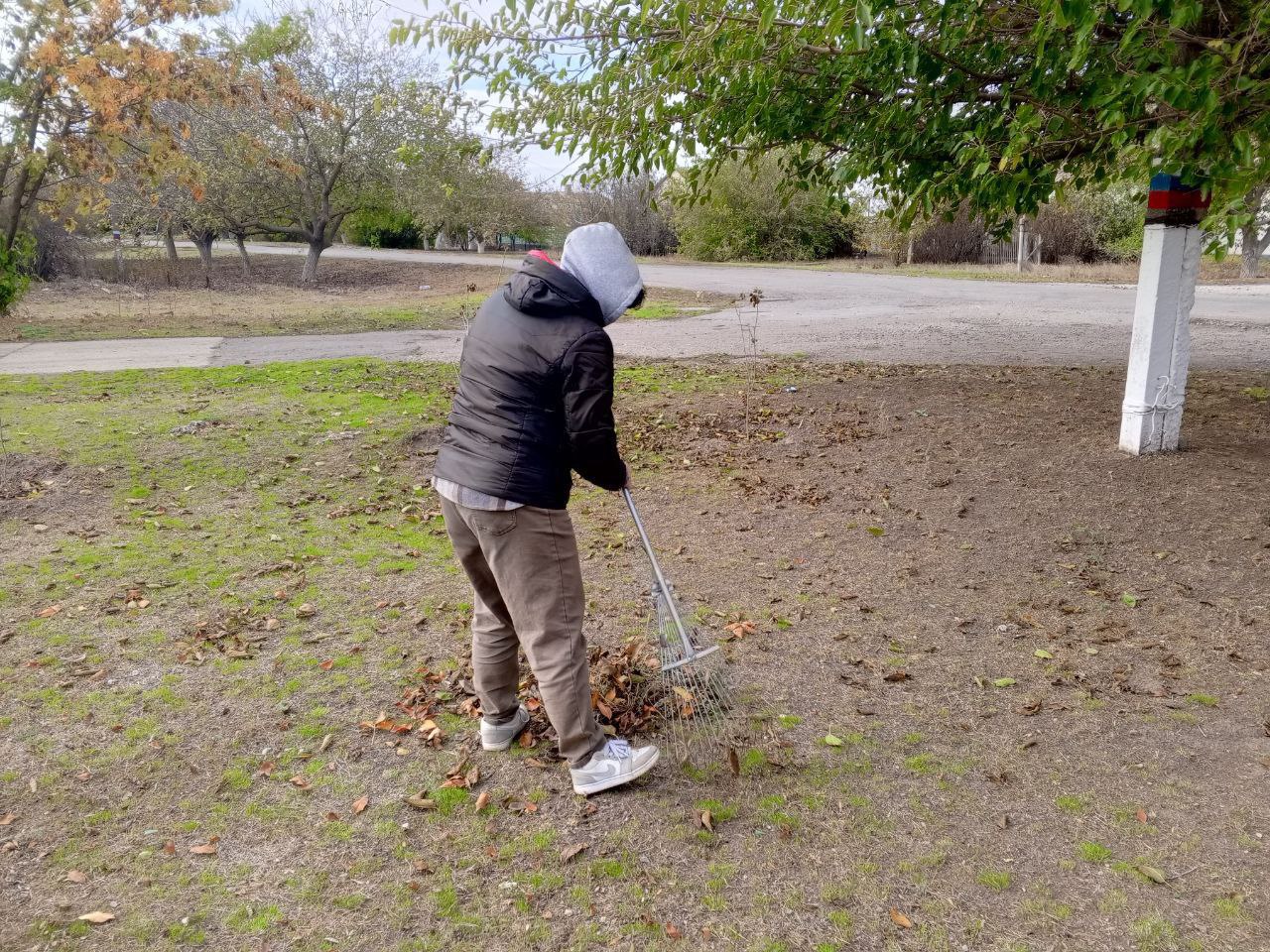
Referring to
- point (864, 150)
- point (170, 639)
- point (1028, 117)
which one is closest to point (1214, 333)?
point (864, 150)

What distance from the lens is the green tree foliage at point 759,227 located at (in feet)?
129

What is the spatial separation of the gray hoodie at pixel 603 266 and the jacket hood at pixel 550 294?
0.03 m

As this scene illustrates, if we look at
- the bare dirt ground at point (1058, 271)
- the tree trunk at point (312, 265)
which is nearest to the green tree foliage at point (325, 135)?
the tree trunk at point (312, 265)

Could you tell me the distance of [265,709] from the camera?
4055 millimetres

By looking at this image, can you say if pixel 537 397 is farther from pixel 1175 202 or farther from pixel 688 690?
pixel 1175 202

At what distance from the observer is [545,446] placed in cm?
308

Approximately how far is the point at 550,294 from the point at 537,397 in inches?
12.8

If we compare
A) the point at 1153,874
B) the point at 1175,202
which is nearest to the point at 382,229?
the point at 1175,202

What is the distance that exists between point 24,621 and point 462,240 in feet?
149

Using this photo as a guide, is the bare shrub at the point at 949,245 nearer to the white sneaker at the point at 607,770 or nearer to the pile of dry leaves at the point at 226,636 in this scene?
the pile of dry leaves at the point at 226,636

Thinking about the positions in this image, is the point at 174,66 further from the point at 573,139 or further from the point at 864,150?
the point at 864,150

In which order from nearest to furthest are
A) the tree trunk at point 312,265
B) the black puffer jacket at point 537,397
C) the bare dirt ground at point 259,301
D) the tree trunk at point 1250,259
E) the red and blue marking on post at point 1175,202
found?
the black puffer jacket at point 537,397 → the red and blue marking on post at point 1175,202 → the bare dirt ground at point 259,301 → the tree trunk at point 1250,259 → the tree trunk at point 312,265

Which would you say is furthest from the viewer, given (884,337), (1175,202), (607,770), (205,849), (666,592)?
(884,337)

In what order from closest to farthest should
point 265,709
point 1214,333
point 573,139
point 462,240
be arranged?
1. point 265,709
2. point 573,139
3. point 1214,333
4. point 462,240
